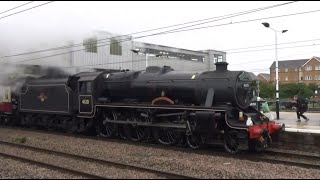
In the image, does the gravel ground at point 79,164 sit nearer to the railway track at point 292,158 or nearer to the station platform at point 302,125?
the railway track at point 292,158

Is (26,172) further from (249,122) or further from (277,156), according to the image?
(277,156)

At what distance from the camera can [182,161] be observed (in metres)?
10.9

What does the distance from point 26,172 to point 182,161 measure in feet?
13.1

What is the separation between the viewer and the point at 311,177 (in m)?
8.90

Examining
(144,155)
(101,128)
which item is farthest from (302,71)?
(144,155)

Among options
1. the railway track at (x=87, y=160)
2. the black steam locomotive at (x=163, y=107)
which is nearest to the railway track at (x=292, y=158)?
the black steam locomotive at (x=163, y=107)

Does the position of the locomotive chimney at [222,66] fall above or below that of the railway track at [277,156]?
above

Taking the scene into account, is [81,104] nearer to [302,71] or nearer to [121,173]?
[121,173]

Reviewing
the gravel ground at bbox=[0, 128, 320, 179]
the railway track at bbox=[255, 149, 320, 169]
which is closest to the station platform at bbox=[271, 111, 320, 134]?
the railway track at bbox=[255, 149, 320, 169]

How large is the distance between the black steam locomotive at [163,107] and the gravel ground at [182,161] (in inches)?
43.4

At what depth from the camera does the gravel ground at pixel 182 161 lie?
30.1 ft

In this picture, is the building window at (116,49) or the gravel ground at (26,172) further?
the building window at (116,49)

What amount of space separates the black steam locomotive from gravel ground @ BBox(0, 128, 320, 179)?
110 centimetres

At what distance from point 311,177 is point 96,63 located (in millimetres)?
30437
